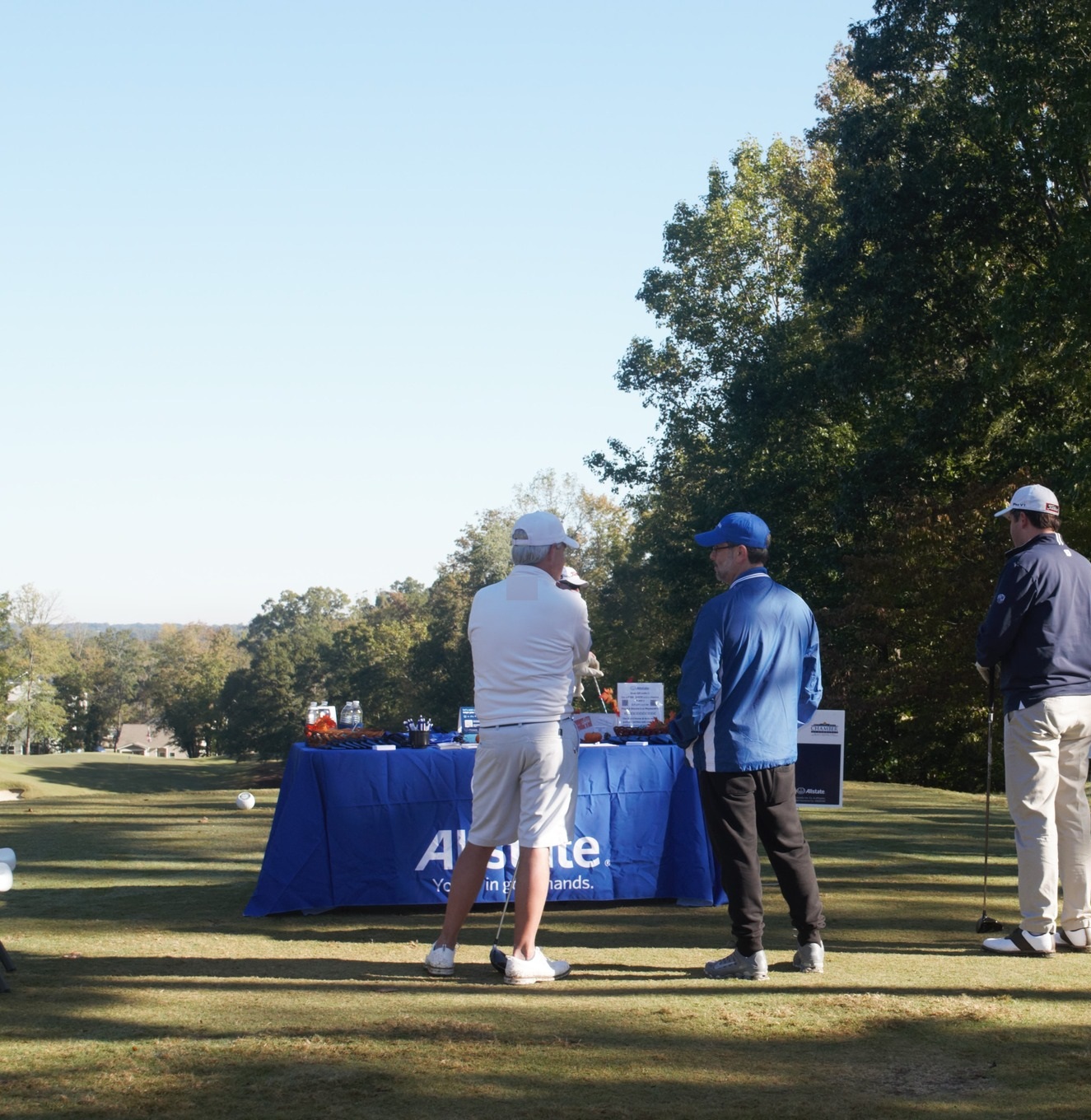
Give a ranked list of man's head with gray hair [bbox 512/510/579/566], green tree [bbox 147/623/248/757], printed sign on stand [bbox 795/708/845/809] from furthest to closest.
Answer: green tree [bbox 147/623/248/757], printed sign on stand [bbox 795/708/845/809], man's head with gray hair [bbox 512/510/579/566]

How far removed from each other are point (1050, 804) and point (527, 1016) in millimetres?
2600

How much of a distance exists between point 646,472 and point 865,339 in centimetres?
1584

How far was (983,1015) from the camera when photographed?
462 centimetres

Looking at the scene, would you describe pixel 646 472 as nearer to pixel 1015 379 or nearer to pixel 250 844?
pixel 1015 379

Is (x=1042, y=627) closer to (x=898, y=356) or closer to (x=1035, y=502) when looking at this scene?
(x=1035, y=502)

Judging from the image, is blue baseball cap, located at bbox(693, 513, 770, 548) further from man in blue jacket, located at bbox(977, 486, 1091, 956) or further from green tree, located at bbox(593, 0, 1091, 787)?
green tree, located at bbox(593, 0, 1091, 787)

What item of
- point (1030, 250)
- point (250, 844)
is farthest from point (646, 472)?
point (250, 844)

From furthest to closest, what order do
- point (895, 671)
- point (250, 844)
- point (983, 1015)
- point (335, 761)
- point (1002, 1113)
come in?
1. point (895, 671)
2. point (250, 844)
3. point (335, 761)
4. point (983, 1015)
5. point (1002, 1113)

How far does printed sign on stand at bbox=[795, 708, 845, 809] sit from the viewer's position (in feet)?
32.8

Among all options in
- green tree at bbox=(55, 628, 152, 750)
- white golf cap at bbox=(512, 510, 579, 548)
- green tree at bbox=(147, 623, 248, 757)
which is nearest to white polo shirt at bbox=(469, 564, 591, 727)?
white golf cap at bbox=(512, 510, 579, 548)

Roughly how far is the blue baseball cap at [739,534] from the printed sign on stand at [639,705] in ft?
6.73

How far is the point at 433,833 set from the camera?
6957 millimetres

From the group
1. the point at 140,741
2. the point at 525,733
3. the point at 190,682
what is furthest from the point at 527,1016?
the point at 140,741

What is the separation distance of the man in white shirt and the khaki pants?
77.1 inches
